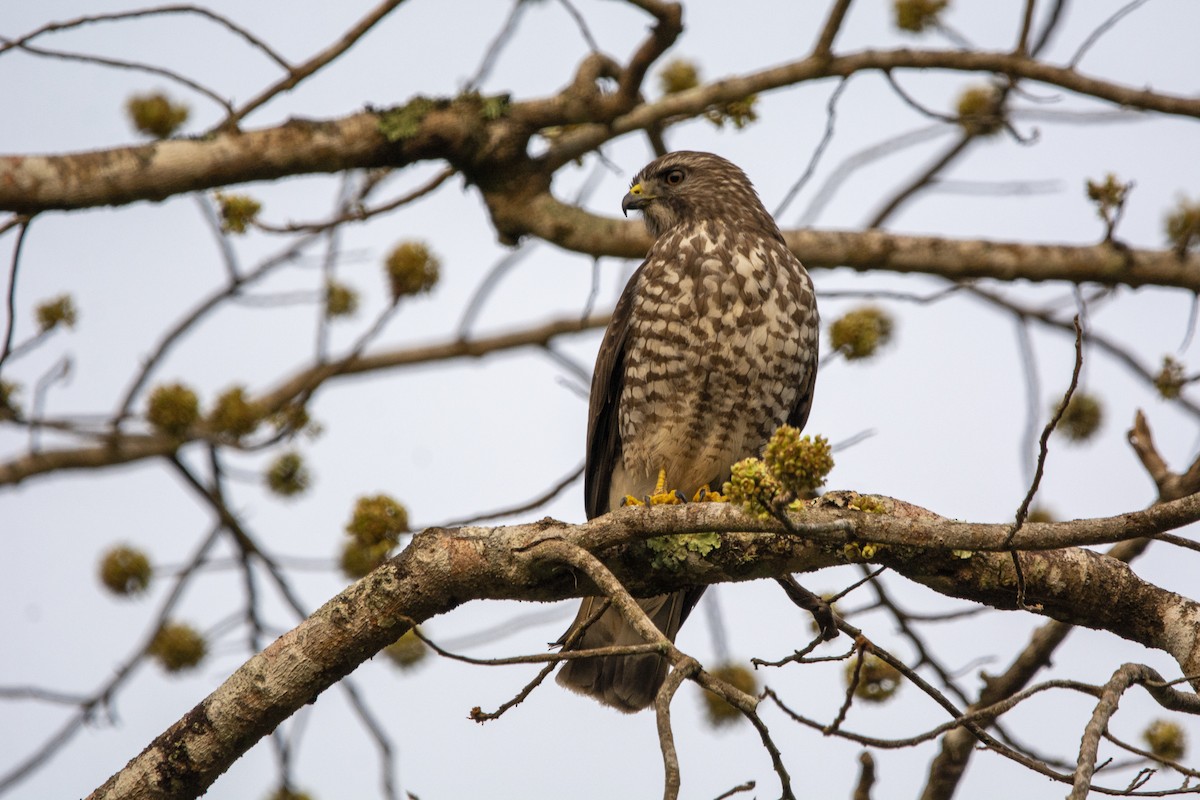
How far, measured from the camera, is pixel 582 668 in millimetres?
4688

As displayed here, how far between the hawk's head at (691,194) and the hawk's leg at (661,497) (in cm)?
126

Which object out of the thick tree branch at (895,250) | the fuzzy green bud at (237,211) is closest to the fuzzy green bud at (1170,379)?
the thick tree branch at (895,250)

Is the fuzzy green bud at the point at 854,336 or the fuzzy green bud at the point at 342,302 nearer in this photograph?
the fuzzy green bud at the point at 854,336

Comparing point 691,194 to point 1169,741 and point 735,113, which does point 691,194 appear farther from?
point 1169,741

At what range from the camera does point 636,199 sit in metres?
6.07

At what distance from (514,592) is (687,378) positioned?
5.40ft

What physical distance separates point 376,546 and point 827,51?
3309 mm

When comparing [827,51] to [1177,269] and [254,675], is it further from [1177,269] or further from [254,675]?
[254,675]

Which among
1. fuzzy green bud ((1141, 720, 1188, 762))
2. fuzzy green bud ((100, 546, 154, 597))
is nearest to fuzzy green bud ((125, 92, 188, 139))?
fuzzy green bud ((100, 546, 154, 597))

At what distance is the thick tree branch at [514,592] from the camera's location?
3.32 meters

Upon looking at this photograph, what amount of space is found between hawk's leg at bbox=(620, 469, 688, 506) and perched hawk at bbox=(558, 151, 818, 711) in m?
0.09

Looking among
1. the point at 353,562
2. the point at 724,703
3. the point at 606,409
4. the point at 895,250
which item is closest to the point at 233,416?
the point at 353,562

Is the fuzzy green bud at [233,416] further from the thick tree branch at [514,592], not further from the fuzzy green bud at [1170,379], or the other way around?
the fuzzy green bud at [1170,379]

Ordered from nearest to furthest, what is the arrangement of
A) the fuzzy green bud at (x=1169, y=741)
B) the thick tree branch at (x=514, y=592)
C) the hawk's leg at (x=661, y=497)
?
the thick tree branch at (x=514, y=592) → the fuzzy green bud at (x=1169, y=741) → the hawk's leg at (x=661, y=497)
